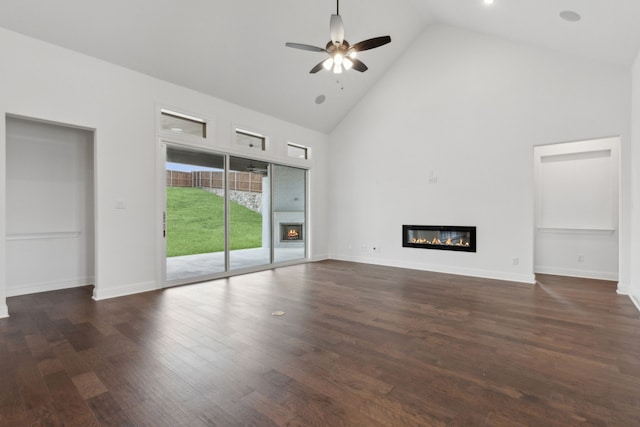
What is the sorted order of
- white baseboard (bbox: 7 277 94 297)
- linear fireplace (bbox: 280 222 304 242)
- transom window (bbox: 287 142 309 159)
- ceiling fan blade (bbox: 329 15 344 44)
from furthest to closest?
transom window (bbox: 287 142 309 159)
linear fireplace (bbox: 280 222 304 242)
white baseboard (bbox: 7 277 94 297)
ceiling fan blade (bbox: 329 15 344 44)

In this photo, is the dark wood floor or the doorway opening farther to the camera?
the doorway opening

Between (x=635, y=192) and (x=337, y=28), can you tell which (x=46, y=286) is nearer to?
(x=337, y=28)

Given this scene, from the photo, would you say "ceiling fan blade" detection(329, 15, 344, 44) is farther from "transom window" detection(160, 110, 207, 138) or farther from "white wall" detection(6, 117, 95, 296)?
"white wall" detection(6, 117, 95, 296)

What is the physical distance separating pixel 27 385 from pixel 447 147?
21.6 feet

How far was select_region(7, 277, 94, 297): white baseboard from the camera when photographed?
4.45 m

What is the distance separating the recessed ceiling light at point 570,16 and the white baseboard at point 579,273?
4.27m

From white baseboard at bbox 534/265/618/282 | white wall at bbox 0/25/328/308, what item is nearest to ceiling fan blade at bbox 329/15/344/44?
white wall at bbox 0/25/328/308

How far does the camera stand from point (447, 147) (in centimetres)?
620

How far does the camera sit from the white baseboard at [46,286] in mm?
4453

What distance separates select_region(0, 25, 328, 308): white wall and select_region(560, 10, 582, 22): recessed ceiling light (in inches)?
209

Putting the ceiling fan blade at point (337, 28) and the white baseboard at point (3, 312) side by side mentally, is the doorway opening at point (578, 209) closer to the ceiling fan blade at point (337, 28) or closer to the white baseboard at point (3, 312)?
the ceiling fan blade at point (337, 28)

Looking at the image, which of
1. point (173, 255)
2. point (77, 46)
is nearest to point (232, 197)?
point (173, 255)

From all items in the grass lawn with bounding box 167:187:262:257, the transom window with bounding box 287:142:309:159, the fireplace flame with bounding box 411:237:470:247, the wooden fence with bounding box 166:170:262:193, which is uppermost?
the transom window with bounding box 287:142:309:159

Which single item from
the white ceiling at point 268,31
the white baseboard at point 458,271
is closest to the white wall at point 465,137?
the white baseboard at point 458,271
